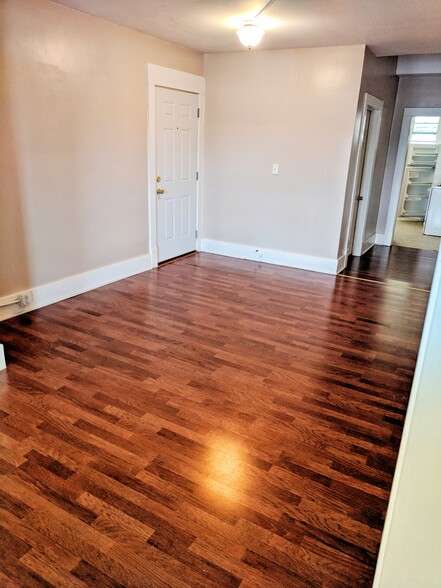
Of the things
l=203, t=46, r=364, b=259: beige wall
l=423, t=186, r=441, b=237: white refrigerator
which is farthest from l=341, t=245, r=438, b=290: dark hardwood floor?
l=423, t=186, r=441, b=237: white refrigerator

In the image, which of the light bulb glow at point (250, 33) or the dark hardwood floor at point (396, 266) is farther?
the dark hardwood floor at point (396, 266)

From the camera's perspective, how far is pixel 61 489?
1999mm

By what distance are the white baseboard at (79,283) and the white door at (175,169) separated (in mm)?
481

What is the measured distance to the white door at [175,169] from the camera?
521cm

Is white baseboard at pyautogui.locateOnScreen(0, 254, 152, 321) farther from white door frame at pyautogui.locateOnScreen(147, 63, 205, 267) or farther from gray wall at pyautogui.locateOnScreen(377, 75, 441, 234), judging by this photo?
gray wall at pyautogui.locateOnScreen(377, 75, 441, 234)

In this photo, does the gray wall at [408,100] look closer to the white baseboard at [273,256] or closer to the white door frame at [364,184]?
the white door frame at [364,184]

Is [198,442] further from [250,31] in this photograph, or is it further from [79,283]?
[250,31]

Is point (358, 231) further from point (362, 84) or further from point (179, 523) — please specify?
point (179, 523)

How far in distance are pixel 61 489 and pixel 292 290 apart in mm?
3368

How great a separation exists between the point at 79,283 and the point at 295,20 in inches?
123

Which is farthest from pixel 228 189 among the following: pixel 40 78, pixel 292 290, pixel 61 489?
pixel 61 489

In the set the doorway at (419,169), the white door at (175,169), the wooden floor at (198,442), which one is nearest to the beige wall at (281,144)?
the white door at (175,169)

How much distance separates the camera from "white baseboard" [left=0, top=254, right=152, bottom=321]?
3.89 m

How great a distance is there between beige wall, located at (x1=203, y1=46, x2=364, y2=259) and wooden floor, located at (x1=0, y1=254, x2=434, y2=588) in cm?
172
